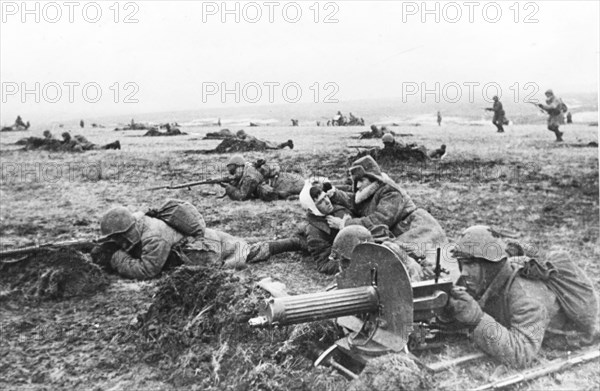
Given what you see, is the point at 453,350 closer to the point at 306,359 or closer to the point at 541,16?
the point at 306,359

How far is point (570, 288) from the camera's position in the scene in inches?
193

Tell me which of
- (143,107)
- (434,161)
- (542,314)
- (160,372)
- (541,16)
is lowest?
(160,372)

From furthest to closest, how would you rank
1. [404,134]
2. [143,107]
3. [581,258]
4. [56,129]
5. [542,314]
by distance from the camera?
[404,134], [56,129], [143,107], [581,258], [542,314]

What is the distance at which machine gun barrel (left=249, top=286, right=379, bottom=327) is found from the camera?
4027mm

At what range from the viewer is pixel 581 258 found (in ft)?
24.4

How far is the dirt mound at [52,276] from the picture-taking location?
21.2 ft

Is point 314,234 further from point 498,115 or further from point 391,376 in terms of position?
point 498,115

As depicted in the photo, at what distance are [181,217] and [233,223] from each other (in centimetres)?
276

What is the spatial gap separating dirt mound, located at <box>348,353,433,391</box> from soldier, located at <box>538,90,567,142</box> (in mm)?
10881

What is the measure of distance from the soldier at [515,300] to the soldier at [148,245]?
125 inches

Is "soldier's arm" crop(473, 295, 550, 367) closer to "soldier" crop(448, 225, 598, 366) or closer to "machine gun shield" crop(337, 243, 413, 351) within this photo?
"soldier" crop(448, 225, 598, 366)

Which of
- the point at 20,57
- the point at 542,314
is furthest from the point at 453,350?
the point at 20,57

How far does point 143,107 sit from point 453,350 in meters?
7.64

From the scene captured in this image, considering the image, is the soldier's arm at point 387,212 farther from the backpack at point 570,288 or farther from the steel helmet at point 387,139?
the steel helmet at point 387,139
